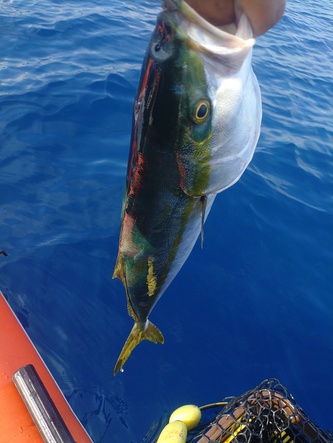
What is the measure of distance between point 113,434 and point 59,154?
369cm

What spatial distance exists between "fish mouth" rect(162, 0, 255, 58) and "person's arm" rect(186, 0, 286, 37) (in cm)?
3

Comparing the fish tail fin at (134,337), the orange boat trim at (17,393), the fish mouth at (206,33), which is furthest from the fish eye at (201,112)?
the orange boat trim at (17,393)

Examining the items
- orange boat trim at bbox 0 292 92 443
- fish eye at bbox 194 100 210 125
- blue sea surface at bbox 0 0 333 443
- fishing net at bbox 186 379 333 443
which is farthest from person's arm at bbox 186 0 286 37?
blue sea surface at bbox 0 0 333 443

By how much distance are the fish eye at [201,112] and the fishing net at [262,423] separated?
212cm

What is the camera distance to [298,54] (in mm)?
10406

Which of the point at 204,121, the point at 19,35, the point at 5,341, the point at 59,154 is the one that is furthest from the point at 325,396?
the point at 19,35

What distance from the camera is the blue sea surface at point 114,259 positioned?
3768 millimetres

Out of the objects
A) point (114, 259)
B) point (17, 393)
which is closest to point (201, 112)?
point (17, 393)

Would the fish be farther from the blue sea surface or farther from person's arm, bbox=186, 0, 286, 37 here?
the blue sea surface

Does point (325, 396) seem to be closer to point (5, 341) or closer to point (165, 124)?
point (5, 341)

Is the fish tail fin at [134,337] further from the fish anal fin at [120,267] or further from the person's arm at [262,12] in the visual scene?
the person's arm at [262,12]

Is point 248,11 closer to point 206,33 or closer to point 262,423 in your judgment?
point 206,33

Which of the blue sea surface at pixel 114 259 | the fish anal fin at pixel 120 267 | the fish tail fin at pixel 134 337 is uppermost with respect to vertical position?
the fish anal fin at pixel 120 267

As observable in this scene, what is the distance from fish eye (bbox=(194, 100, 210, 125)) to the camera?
4.54 feet
